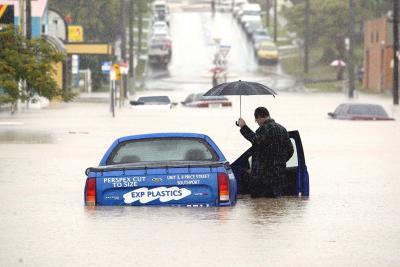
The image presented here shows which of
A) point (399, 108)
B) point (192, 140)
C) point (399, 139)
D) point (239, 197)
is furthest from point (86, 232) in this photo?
point (399, 108)

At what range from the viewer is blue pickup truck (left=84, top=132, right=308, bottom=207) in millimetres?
20359

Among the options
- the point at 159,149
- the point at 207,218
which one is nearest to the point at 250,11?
the point at 159,149

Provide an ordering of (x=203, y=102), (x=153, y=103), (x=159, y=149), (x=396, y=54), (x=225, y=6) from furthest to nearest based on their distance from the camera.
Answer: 1. (x=225, y=6)
2. (x=396, y=54)
3. (x=203, y=102)
4. (x=153, y=103)
5. (x=159, y=149)

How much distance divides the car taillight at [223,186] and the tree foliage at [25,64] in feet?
87.7

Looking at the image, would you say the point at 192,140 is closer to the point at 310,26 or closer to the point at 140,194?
the point at 140,194

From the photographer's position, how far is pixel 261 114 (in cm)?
2178

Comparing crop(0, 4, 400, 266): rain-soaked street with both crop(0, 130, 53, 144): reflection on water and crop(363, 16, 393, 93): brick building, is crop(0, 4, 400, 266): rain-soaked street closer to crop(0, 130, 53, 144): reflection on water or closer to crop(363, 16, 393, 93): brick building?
crop(0, 130, 53, 144): reflection on water

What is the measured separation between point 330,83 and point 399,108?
42.1m

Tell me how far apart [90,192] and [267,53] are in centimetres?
10543

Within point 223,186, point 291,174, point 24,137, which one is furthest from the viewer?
point 24,137

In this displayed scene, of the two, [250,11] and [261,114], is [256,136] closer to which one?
[261,114]

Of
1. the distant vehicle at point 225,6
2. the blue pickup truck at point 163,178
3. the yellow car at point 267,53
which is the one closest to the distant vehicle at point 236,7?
the distant vehicle at point 225,6

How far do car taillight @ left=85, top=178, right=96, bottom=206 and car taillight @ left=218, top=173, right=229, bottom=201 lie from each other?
1740 mm

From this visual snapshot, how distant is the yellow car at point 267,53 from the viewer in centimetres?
12556
